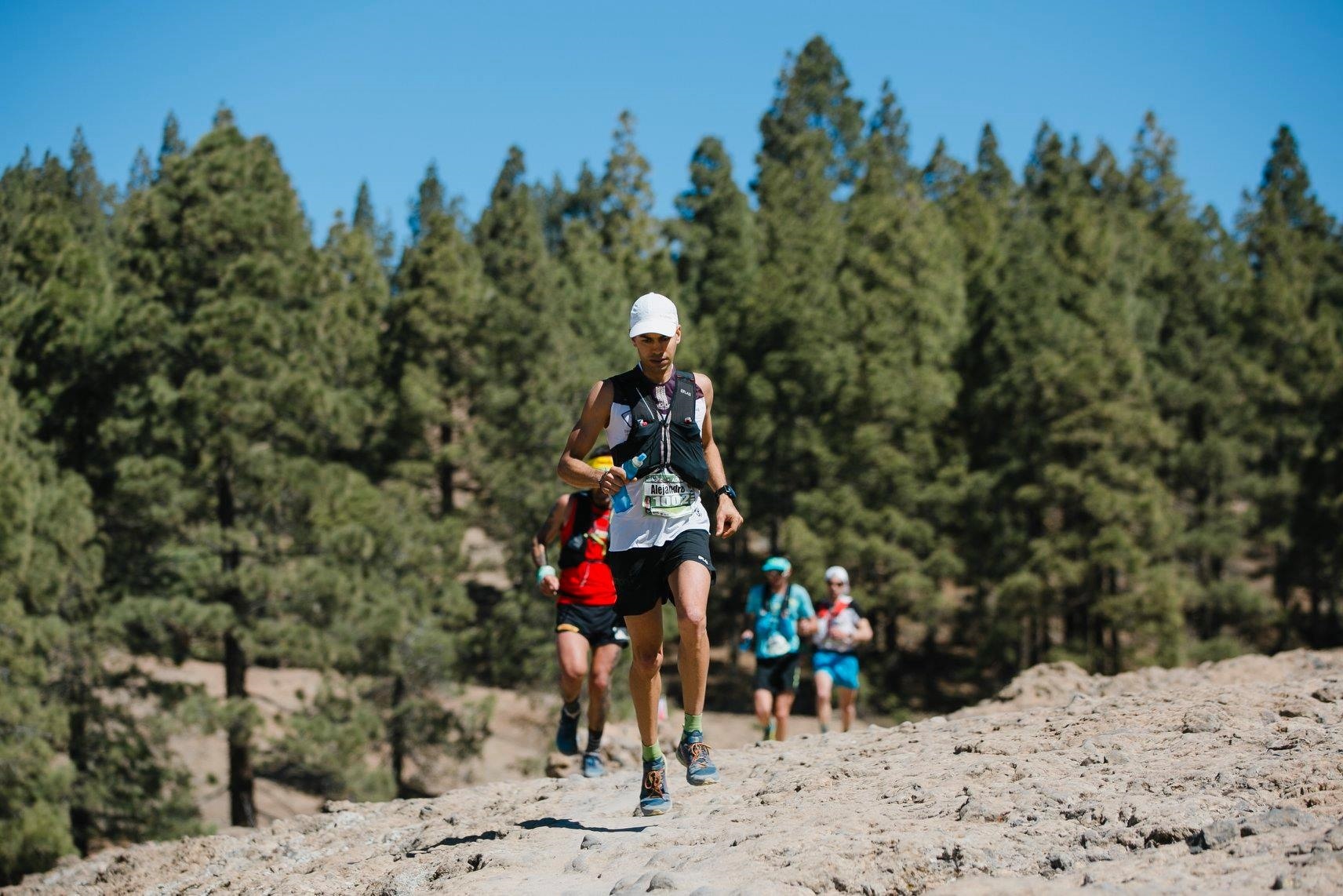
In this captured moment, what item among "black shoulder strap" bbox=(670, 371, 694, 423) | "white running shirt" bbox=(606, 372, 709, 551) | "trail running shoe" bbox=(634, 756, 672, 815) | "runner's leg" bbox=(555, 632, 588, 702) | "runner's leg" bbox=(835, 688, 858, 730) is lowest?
"runner's leg" bbox=(835, 688, 858, 730)

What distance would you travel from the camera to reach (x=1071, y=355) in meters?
33.5

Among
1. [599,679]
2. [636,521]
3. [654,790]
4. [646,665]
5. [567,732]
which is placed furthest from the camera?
[567,732]

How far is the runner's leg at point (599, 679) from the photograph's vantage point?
8898mm

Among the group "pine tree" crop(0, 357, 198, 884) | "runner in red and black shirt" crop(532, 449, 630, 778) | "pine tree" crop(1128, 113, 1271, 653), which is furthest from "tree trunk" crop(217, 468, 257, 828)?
"pine tree" crop(1128, 113, 1271, 653)

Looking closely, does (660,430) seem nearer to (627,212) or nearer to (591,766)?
(591,766)

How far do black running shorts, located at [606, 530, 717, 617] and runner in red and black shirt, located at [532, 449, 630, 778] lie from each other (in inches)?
101

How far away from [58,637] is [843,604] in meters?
13.9

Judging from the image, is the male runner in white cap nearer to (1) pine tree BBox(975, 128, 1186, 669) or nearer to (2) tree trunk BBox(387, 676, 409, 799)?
(2) tree trunk BBox(387, 676, 409, 799)

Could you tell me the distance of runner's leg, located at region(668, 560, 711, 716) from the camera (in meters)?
6.07

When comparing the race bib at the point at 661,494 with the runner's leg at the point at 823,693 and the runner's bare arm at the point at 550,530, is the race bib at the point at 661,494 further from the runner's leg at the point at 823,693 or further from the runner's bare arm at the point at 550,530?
the runner's leg at the point at 823,693

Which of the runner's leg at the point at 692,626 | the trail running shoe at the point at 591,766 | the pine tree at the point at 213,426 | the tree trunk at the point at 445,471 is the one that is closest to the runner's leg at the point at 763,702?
the trail running shoe at the point at 591,766

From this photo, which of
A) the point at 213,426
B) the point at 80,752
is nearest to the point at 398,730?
the point at 80,752

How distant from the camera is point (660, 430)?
6.21 metres

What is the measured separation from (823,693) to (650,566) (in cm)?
715
